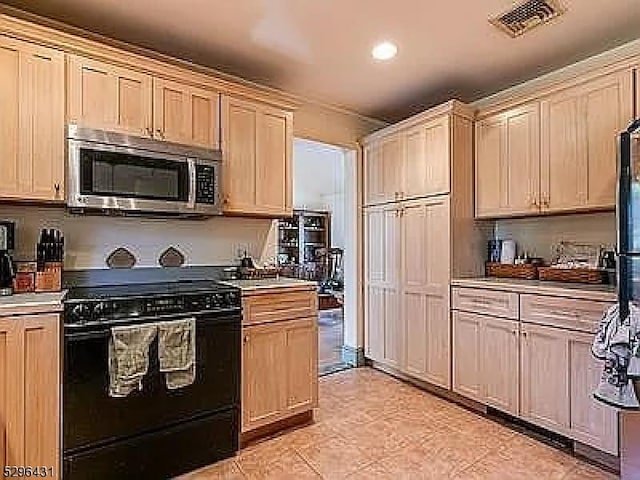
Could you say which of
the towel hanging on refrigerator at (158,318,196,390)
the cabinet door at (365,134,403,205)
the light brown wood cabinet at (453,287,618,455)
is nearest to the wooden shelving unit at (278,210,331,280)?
the cabinet door at (365,134,403,205)

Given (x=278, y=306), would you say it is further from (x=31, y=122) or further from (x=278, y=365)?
(x=31, y=122)

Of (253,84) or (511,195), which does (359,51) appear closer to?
(253,84)

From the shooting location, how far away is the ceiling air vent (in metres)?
2.34

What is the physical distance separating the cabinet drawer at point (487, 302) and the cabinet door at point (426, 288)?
0.13 metres

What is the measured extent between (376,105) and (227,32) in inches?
68.8

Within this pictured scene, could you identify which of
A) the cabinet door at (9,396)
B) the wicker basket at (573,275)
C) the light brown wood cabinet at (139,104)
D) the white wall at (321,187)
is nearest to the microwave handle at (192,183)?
the light brown wood cabinet at (139,104)

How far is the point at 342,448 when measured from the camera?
253 centimetres

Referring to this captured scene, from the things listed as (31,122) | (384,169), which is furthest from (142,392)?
(384,169)

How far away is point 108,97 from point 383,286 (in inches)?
105

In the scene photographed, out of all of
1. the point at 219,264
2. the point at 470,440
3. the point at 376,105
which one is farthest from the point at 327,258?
the point at 470,440

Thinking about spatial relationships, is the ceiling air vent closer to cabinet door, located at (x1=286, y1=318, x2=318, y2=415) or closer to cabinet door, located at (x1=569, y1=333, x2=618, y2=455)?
cabinet door, located at (x1=569, y1=333, x2=618, y2=455)

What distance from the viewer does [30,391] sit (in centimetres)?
186

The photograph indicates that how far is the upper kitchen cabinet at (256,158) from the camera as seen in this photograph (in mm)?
2879

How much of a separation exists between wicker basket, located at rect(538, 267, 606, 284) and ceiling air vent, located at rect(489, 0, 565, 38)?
5.23 feet
